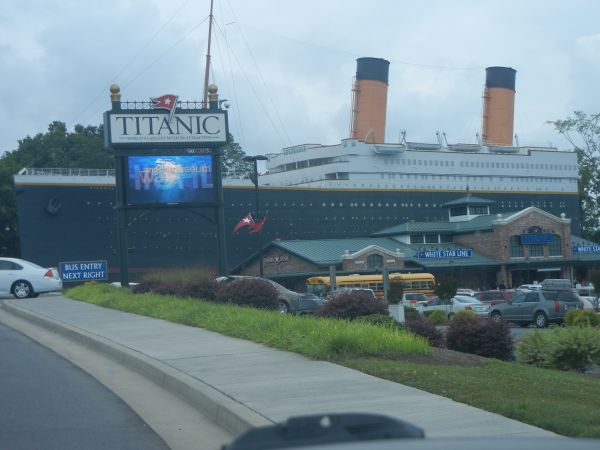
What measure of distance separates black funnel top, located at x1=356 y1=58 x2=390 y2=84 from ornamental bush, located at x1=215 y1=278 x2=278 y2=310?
2447 inches

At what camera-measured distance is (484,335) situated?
15844 millimetres

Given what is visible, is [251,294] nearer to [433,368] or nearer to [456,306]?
[433,368]

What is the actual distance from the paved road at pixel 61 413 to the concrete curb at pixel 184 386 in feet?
2.33

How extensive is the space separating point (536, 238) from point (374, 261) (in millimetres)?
14360

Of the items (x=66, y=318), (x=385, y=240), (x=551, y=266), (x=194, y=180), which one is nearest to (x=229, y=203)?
(x=385, y=240)

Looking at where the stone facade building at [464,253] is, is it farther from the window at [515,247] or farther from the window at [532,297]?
the window at [532,297]

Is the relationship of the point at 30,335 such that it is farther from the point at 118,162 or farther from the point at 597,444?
the point at 118,162

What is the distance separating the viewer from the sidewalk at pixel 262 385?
27.1ft

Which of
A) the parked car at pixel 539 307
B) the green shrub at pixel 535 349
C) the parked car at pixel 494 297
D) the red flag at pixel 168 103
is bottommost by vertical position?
the parked car at pixel 494 297

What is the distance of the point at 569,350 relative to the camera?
14789 mm

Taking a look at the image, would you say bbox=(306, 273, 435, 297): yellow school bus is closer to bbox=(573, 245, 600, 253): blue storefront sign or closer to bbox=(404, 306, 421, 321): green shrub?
bbox=(573, 245, 600, 253): blue storefront sign

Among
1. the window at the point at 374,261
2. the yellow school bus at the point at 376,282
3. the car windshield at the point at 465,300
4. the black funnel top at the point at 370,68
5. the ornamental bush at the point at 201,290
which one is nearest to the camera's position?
the ornamental bush at the point at 201,290

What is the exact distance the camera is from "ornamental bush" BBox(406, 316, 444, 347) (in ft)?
51.5

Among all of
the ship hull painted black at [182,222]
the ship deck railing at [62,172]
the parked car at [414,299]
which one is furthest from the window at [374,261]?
the ship deck railing at [62,172]
